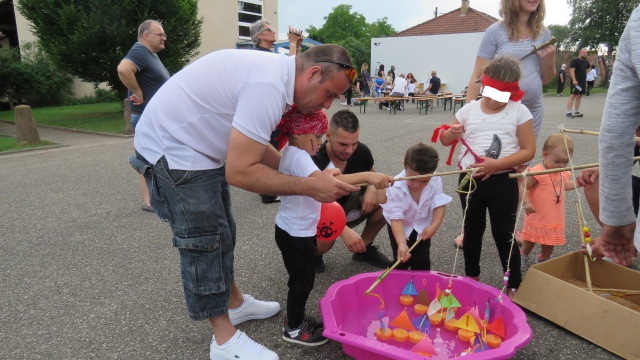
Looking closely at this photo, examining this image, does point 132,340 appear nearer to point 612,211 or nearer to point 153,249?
point 153,249

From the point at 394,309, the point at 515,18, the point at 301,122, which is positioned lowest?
the point at 394,309

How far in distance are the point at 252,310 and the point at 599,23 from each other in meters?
37.2

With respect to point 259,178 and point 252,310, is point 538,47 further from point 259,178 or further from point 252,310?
point 252,310

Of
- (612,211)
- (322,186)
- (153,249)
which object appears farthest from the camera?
(153,249)

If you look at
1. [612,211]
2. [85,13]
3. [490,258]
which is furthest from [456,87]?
[612,211]

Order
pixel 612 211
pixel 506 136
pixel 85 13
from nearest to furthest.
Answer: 1. pixel 612 211
2. pixel 506 136
3. pixel 85 13

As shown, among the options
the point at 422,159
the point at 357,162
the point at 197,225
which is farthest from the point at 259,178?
the point at 357,162

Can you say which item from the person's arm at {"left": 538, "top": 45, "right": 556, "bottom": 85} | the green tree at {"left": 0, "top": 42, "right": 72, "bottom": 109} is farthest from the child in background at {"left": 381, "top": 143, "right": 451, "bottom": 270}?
the green tree at {"left": 0, "top": 42, "right": 72, "bottom": 109}

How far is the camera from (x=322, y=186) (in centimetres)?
190

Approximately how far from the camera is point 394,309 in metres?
2.76

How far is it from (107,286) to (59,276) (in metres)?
0.46

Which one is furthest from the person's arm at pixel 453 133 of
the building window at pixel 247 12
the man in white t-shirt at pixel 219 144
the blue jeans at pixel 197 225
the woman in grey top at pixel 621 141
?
the building window at pixel 247 12

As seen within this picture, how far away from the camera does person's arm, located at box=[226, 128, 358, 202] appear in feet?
5.64

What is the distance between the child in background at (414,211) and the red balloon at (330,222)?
350 millimetres
